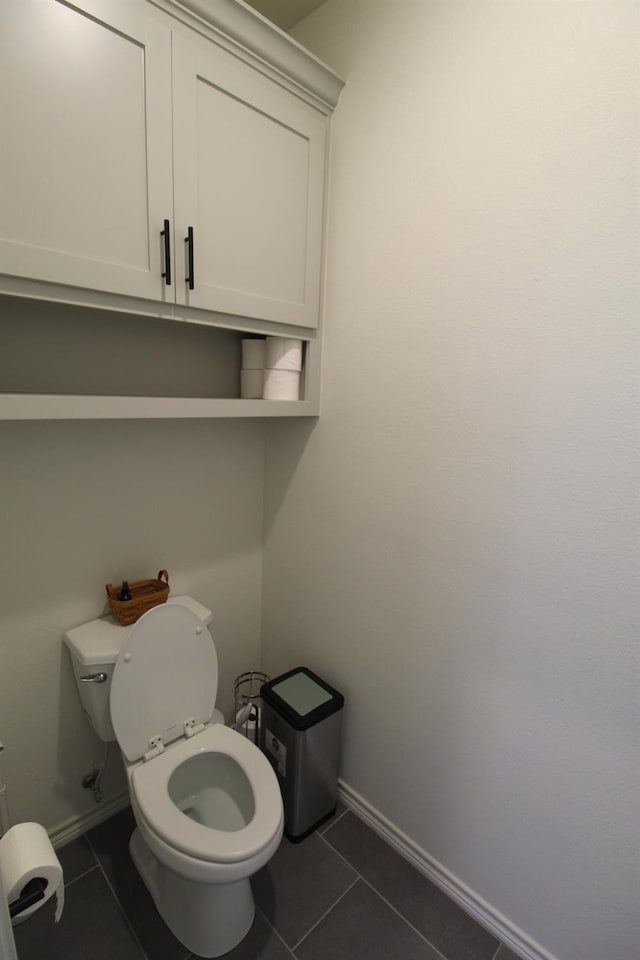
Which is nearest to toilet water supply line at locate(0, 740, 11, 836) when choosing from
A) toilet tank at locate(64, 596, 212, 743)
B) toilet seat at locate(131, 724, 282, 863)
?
toilet tank at locate(64, 596, 212, 743)

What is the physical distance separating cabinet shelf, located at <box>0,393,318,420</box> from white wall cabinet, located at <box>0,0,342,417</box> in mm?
11

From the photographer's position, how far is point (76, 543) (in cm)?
133

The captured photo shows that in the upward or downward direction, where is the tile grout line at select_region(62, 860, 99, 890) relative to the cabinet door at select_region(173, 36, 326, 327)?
downward

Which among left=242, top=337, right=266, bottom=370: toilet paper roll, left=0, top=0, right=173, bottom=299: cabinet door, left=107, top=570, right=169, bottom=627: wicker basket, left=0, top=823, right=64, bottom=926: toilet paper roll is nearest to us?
left=0, top=823, right=64, bottom=926: toilet paper roll

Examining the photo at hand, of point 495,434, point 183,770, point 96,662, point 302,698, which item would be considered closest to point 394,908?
point 302,698

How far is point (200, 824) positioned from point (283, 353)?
4.49ft

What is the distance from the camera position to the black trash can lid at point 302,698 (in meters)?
1.45

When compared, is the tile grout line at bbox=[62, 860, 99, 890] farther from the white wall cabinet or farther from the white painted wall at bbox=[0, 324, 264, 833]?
the white wall cabinet

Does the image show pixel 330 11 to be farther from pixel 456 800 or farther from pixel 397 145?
pixel 456 800

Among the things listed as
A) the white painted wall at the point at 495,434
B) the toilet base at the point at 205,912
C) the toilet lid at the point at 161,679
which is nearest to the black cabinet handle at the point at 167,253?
the white painted wall at the point at 495,434

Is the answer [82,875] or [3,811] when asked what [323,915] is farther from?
[3,811]

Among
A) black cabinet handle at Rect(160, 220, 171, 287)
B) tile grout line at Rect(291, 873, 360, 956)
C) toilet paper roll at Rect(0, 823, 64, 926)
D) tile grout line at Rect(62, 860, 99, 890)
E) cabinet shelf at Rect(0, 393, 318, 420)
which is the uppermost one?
black cabinet handle at Rect(160, 220, 171, 287)

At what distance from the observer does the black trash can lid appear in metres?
1.45

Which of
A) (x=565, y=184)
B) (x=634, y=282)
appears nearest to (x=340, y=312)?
(x=565, y=184)
